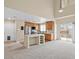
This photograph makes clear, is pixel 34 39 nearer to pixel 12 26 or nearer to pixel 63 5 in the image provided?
pixel 12 26

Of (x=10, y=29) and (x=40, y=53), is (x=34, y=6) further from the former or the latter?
(x=10, y=29)

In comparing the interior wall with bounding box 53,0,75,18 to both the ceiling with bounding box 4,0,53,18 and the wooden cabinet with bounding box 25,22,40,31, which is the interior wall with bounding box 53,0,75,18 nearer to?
the ceiling with bounding box 4,0,53,18

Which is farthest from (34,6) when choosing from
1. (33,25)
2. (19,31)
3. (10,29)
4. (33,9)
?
(33,25)

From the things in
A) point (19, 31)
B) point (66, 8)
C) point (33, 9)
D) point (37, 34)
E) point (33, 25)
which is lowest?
point (37, 34)

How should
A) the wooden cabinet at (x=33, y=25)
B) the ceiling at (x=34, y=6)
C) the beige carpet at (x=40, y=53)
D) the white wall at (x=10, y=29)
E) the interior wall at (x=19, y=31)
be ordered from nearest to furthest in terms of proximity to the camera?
the beige carpet at (x=40, y=53) → the ceiling at (x=34, y=6) → the interior wall at (x=19, y=31) → the white wall at (x=10, y=29) → the wooden cabinet at (x=33, y=25)

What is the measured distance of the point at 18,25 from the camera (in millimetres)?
10430

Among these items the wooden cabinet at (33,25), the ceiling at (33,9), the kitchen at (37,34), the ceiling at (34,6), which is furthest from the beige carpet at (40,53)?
the wooden cabinet at (33,25)

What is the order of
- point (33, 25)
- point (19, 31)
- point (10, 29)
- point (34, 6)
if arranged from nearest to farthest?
point (34, 6) → point (19, 31) → point (10, 29) → point (33, 25)

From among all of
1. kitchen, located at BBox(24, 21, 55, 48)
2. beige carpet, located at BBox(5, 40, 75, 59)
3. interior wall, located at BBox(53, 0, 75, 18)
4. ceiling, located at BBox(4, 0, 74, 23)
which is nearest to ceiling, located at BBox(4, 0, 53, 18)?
ceiling, located at BBox(4, 0, 74, 23)

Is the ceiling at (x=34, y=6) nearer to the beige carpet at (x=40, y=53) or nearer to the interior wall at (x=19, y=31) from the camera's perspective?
the beige carpet at (x=40, y=53)

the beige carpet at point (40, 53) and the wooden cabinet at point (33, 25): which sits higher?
the wooden cabinet at point (33, 25)

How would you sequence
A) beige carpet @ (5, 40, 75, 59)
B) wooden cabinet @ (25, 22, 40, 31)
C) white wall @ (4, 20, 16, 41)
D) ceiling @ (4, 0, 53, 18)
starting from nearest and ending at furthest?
beige carpet @ (5, 40, 75, 59)
ceiling @ (4, 0, 53, 18)
white wall @ (4, 20, 16, 41)
wooden cabinet @ (25, 22, 40, 31)

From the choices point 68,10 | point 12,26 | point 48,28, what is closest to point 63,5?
point 68,10

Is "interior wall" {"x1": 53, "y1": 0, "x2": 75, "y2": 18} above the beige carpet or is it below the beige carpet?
above
